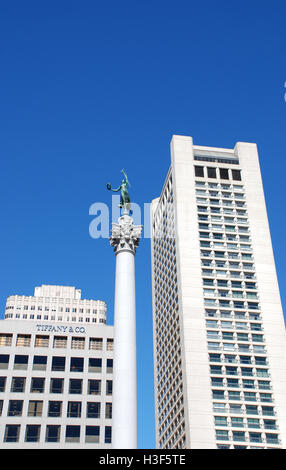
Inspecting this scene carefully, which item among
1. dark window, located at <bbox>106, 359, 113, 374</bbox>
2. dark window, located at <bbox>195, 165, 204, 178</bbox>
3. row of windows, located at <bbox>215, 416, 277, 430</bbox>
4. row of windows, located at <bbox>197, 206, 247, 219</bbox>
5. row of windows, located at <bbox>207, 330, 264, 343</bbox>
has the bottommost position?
row of windows, located at <bbox>215, 416, 277, 430</bbox>

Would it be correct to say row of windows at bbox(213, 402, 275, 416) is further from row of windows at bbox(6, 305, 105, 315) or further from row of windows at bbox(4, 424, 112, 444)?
row of windows at bbox(6, 305, 105, 315)

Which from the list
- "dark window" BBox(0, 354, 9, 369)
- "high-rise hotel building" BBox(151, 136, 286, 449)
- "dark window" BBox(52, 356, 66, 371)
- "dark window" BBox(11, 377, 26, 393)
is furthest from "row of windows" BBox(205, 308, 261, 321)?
"dark window" BBox(0, 354, 9, 369)

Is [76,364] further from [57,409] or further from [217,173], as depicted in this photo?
[217,173]

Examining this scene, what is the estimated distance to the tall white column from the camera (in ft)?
158

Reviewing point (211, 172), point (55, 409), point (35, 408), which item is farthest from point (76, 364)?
Answer: point (211, 172)

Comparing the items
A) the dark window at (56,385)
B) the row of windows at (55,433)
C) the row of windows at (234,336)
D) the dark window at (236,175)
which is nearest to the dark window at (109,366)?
the dark window at (56,385)

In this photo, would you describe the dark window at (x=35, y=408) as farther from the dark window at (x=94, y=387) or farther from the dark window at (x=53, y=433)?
the dark window at (x=94, y=387)

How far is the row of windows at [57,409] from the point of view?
255ft

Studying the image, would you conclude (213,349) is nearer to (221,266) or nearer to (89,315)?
(221,266)

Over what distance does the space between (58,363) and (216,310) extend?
41022mm

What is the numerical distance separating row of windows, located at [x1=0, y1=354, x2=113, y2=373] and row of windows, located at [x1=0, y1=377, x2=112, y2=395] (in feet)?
5.46

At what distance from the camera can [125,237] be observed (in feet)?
191

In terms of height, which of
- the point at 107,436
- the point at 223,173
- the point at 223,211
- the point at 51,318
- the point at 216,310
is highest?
the point at 51,318
